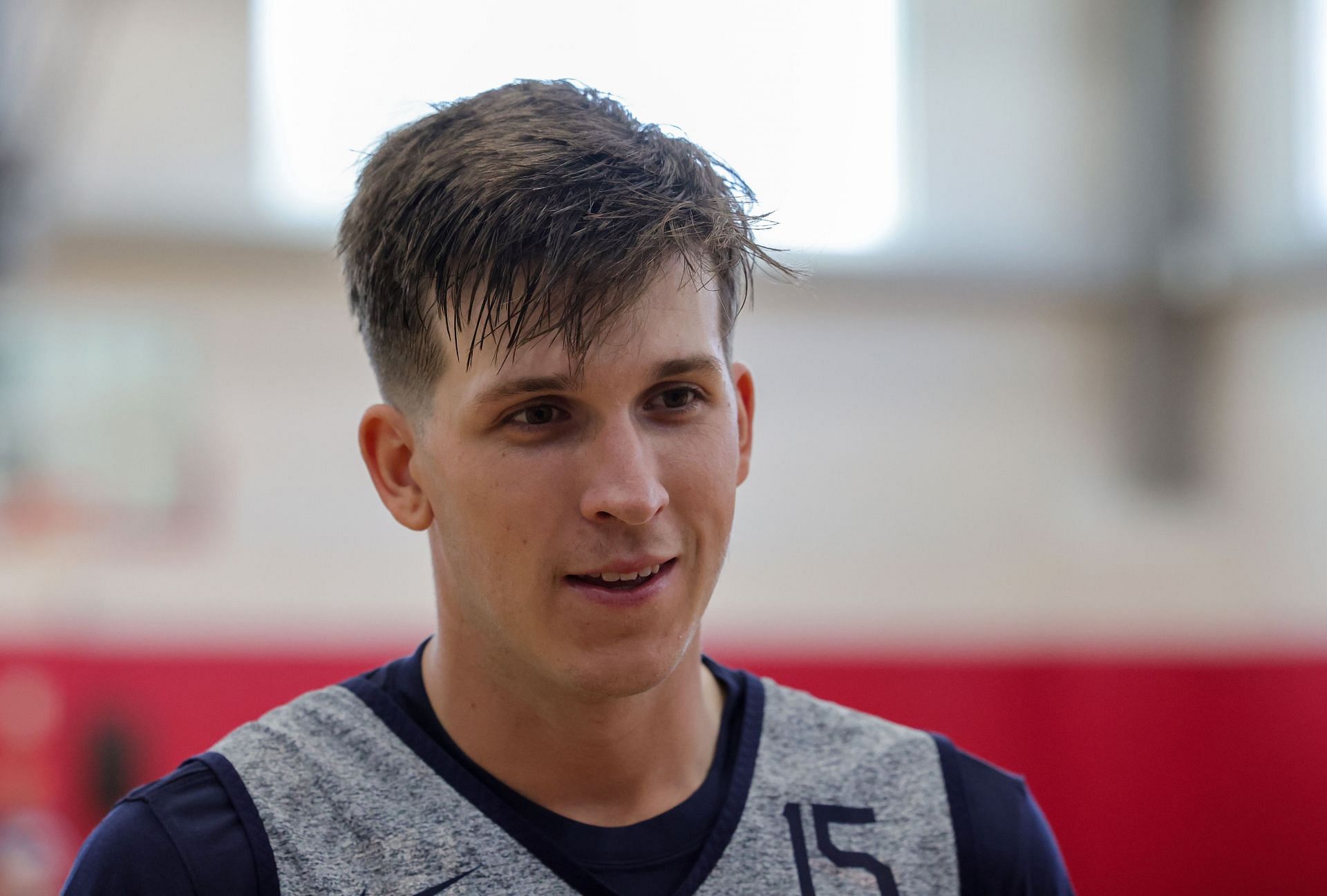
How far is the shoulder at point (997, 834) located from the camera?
124cm

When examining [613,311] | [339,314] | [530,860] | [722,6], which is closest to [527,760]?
[530,860]

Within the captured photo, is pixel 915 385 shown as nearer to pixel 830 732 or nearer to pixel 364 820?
pixel 830 732

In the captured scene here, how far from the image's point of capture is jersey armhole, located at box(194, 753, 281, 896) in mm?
1076

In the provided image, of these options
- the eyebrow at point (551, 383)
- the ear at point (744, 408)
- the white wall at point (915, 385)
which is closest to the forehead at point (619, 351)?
the eyebrow at point (551, 383)

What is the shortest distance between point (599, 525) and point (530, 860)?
295 millimetres

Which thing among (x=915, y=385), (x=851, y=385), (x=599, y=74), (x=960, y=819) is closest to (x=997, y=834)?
(x=960, y=819)

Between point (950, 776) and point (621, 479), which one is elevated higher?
point (621, 479)

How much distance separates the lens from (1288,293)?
5.00m

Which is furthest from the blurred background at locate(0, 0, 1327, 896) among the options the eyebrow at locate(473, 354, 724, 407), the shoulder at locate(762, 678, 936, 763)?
the eyebrow at locate(473, 354, 724, 407)

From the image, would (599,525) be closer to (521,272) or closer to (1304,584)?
(521,272)

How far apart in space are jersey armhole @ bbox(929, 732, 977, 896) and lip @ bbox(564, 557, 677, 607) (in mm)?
382

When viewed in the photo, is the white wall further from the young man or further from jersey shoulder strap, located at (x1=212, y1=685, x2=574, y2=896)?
jersey shoulder strap, located at (x1=212, y1=685, x2=574, y2=896)

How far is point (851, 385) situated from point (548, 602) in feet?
13.7

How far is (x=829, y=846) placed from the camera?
122cm
